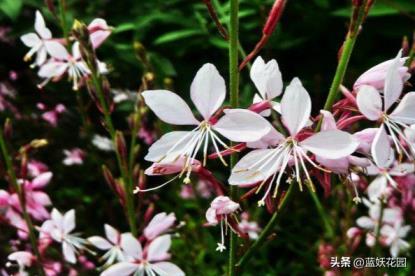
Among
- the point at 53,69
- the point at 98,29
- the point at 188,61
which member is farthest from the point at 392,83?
the point at 188,61

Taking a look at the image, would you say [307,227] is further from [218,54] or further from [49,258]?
[49,258]

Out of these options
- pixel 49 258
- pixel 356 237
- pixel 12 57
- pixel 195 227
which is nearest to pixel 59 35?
pixel 12 57

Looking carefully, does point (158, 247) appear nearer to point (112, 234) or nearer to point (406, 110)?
point (112, 234)

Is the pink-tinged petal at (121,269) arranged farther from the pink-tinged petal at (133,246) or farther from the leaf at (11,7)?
the leaf at (11,7)

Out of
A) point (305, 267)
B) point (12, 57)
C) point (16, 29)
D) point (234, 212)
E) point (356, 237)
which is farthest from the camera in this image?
point (12, 57)

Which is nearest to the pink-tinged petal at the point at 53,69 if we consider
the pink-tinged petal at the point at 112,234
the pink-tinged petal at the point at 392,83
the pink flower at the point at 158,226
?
the pink-tinged petal at the point at 112,234

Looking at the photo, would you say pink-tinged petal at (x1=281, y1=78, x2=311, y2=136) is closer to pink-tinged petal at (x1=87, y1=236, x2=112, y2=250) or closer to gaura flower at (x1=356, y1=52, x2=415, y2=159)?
gaura flower at (x1=356, y1=52, x2=415, y2=159)
